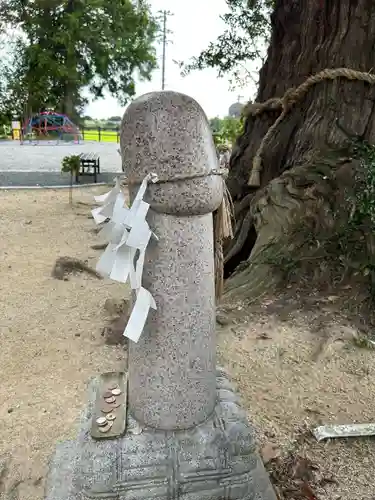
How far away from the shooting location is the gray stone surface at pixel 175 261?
1.32 meters

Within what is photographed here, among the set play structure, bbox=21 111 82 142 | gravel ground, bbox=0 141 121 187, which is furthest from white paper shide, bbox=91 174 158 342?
play structure, bbox=21 111 82 142

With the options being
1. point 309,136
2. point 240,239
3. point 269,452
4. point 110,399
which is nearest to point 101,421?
point 110,399

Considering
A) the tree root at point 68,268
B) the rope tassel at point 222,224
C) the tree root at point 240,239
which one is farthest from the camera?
the tree root at point 68,268

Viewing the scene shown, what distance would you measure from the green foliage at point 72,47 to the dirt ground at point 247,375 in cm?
2363

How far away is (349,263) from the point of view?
348 cm

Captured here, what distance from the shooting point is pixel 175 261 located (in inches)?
55.8

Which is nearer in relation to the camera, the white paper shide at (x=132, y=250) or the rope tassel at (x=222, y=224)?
the white paper shide at (x=132, y=250)

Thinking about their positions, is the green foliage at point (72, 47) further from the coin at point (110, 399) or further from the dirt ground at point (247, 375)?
the coin at point (110, 399)

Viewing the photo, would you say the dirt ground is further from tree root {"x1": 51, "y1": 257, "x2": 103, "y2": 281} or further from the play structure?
the play structure

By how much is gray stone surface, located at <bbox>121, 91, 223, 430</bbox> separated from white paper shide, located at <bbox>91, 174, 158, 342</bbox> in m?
0.06

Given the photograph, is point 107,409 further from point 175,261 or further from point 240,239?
point 240,239

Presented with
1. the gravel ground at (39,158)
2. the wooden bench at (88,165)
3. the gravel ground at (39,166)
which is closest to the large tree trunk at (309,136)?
the gravel ground at (39,166)

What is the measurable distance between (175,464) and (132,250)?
0.71 m

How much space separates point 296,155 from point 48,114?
79.9ft
